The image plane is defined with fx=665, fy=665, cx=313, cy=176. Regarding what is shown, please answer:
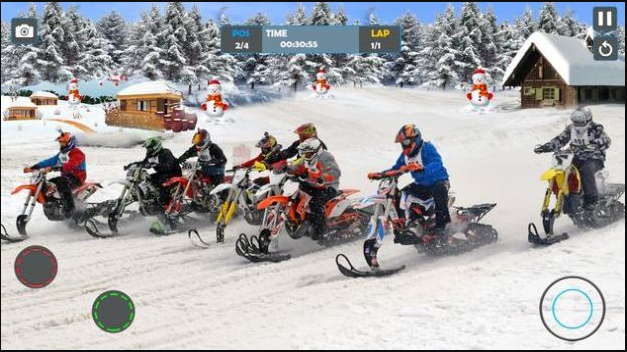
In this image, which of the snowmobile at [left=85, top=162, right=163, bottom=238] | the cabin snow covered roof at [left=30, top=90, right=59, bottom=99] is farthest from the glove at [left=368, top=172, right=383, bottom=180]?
the snowmobile at [left=85, top=162, right=163, bottom=238]

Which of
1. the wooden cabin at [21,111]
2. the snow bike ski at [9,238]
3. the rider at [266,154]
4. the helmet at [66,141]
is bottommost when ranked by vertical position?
the snow bike ski at [9,238]

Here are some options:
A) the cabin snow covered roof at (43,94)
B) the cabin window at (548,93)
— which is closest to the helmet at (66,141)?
the cabin snow covered roof at (43,94)

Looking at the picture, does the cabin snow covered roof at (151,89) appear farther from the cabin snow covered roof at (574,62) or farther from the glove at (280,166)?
the cabin snow covered roof at (574,62)

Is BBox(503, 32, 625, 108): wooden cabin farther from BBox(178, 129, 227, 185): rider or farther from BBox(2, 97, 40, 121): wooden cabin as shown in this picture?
BBox(2, 97, 40, 121): wooden cabin

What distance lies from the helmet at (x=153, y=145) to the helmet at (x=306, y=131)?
2.16 metres

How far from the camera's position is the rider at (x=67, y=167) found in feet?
32.0

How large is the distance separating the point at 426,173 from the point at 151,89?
3799mm

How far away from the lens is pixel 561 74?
7.82 metres

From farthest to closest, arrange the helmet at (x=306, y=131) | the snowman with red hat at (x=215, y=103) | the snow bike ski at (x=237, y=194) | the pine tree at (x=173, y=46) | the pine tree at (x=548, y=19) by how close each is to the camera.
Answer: the snow bike ski at (x=237, y=194) → the helmet at (x=306, y=131) → the snowman with red hat at (x=215, y=103) → the pine tree at (x=173, y=46) → the pine tree at (x=548, y=19)

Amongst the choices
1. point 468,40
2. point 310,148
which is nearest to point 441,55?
point 468,40

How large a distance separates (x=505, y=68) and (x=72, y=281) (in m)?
6.09

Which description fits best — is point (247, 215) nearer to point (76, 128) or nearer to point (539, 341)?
point (76, 128)

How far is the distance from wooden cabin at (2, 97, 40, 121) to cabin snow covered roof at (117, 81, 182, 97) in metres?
1.19

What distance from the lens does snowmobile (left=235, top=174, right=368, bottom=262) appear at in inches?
392
